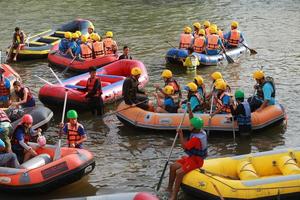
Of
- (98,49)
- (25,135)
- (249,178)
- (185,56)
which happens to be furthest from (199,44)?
(249,178)

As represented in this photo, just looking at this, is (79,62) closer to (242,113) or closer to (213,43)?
(213,43)

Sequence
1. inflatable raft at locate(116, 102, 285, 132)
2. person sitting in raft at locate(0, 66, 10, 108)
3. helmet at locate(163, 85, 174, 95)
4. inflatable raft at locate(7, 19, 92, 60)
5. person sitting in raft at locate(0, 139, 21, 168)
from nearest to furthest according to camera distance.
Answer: person sitting in raft at locate(0, 139, 21, 168), inflatable raft at locate(116, 102, 285, 132), helmet at locate(163, 85, 174, 95), person sitting in raft at locate(0, 66, 10, 108), inflatable raft at locate(7, 19, 92, 60)

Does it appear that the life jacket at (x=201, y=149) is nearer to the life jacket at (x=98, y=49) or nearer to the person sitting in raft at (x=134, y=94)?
the person sitting in raft at (x=134, y=94)

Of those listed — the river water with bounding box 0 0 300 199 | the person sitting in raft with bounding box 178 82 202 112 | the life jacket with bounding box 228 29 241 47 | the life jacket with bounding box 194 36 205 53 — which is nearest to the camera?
the river water with bounding box 0 0 300 199

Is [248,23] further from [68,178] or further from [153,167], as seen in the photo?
[68,178]

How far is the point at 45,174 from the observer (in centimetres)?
995

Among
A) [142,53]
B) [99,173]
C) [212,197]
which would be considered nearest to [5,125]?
[99,173]

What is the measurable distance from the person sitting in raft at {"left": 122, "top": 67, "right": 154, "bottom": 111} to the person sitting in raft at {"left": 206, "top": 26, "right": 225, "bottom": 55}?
5.46 meters

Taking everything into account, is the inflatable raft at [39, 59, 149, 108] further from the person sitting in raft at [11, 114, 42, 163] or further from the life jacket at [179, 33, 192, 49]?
the person sitting in raft at [11, 114, 42, 163]

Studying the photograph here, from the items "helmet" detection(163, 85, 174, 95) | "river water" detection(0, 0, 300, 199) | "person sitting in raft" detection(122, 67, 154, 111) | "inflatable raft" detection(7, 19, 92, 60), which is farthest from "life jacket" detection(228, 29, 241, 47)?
"helmet" detection(163, 85, 174, 95)

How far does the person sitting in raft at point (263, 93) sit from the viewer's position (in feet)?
41.2

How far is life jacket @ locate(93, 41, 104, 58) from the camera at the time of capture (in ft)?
58.0

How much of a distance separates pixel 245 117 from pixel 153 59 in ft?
26.0

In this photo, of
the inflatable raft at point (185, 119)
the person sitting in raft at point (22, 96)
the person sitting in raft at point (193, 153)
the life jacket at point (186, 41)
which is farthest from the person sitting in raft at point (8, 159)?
the life jacket at point (186, 41)
